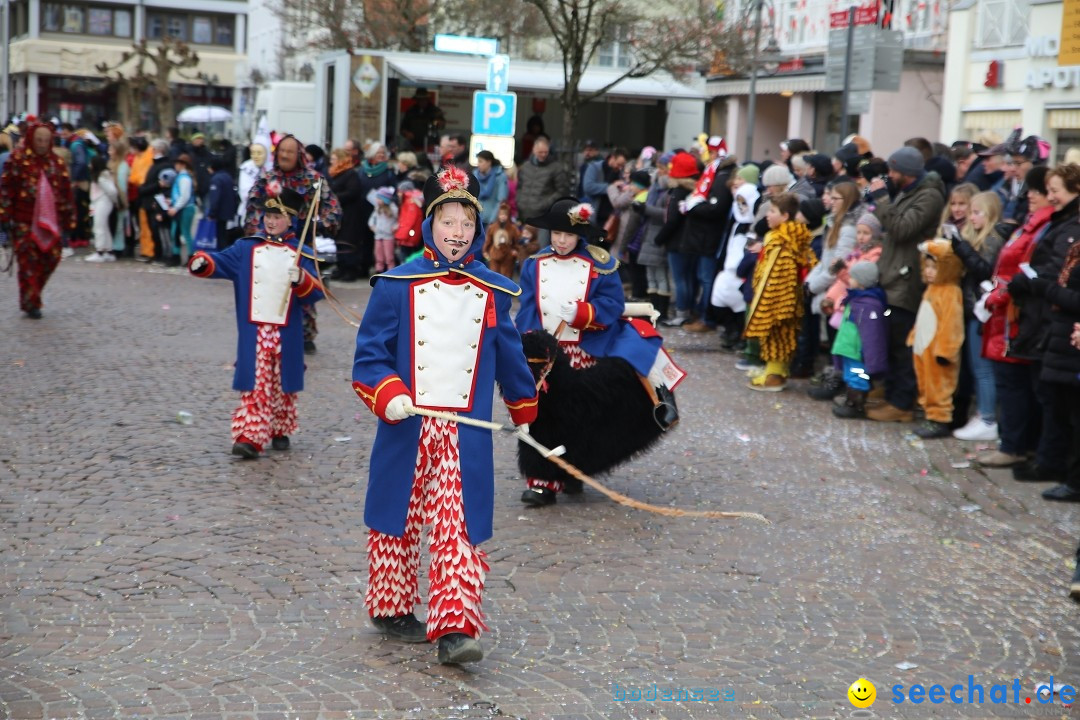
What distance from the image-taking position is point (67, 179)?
48.3 ft

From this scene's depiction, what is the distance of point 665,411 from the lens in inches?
311

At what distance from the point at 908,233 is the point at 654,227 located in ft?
17.3

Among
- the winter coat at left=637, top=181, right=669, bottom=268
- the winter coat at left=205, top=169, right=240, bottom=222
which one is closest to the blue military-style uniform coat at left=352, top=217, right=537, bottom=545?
the winter coat at left=637, top=181, right=669, bottom=268

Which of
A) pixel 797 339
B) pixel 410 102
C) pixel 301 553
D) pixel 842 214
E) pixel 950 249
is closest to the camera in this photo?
pixel 301 553

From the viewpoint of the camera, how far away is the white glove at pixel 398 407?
4.99 m

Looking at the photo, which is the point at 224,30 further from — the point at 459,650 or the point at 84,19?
the point at 459,650

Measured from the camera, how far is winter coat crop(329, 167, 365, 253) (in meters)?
18.9

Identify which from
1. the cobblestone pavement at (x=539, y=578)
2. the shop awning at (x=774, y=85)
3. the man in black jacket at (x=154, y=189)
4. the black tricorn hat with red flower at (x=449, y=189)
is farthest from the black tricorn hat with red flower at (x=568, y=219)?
the shop awning at (x=774, y=85)

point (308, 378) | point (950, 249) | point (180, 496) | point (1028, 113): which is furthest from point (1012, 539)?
point (1028, 113)

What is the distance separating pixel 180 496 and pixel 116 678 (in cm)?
280

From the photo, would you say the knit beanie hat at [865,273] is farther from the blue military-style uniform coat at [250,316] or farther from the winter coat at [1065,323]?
the blue military-style uniform coat at [250,316]

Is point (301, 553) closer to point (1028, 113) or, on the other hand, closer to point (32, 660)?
point (32, 660)

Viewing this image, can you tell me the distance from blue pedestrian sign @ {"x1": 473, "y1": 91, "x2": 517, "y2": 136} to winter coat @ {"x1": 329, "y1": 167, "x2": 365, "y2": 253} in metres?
1.87

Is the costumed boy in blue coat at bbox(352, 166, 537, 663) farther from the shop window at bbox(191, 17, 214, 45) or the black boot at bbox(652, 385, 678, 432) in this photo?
the shop window at bbox(191, 17, 214, 45)
